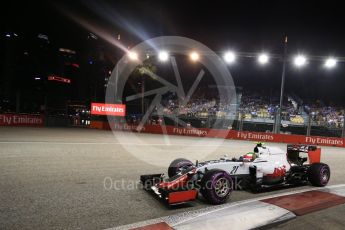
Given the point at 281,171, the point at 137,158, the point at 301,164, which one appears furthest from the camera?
the point at 137,158

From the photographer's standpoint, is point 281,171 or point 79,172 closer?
point 281,171

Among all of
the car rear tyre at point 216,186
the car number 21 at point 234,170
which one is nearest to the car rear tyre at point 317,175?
the car number 21 at point 234,170

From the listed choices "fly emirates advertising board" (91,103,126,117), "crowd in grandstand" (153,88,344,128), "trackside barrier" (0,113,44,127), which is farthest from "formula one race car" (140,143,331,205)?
"fly emirates advertising board" (91,103,126,117)

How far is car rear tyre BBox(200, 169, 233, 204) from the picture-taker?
5367 mm

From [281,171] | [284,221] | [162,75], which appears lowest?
[284,221]

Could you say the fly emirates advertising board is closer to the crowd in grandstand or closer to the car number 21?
the crowd in grandstand

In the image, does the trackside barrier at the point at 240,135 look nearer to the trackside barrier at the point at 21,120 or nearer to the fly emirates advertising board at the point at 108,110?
the fly emirates advertising board at the point at 108,110

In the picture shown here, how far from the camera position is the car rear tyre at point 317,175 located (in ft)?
23.4

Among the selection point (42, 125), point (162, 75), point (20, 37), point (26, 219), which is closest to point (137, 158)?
point (26, 219)

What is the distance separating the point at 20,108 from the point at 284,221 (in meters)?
23.7

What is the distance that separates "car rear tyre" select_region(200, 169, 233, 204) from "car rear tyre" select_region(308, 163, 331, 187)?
2707 mm

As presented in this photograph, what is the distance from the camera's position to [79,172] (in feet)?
24.9

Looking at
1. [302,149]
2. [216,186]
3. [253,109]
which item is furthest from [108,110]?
[216,186]

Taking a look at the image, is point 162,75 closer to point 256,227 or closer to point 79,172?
point 79,172
